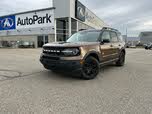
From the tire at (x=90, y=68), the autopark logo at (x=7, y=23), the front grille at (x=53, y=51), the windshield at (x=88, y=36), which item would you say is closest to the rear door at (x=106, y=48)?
the windshield at (x=88, y=36)

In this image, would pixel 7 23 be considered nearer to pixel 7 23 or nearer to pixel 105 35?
pixel 7 23

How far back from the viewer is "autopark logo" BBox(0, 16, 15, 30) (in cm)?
3459

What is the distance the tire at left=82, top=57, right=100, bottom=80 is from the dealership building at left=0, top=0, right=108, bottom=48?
23.8 m

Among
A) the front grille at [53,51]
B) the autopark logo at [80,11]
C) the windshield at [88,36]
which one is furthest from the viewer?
the autopark logo at [80,11]

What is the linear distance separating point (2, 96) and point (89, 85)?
2.52 meters

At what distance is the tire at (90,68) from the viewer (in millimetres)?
5645

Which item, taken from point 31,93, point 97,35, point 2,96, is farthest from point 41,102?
point 97,35

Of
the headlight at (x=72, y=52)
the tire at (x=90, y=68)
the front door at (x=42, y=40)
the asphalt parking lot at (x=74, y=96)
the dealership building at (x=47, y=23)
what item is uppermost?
the dealership building at (x=47, y=23)

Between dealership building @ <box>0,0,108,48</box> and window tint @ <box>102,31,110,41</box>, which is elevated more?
dealership building @ <box>0,0,108,48</box>

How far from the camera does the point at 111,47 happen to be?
7180 millimetres

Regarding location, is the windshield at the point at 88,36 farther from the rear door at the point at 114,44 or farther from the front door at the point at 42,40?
the front door at the point at 42,40

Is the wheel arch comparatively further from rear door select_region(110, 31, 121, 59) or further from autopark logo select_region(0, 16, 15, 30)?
autopark logo select_region(0, 16, 15, 30)

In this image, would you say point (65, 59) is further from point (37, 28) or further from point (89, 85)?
point (37, 28)

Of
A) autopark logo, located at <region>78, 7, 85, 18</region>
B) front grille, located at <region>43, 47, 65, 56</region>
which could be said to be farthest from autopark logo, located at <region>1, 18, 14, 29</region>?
front grille, located at <region>43, 47, 65, 56</region>
